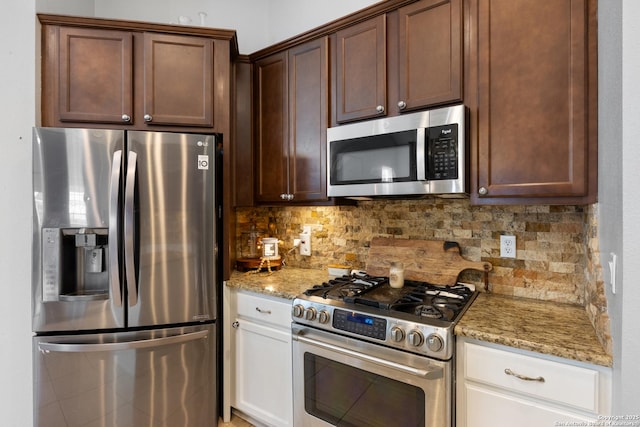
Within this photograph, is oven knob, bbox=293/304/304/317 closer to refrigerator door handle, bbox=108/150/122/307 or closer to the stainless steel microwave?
the stainless steel microwave

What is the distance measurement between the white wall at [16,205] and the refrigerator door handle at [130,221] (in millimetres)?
634

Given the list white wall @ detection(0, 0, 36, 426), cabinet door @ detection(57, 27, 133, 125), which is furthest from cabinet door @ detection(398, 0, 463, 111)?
white wall @ detection(0, 0, 36, 426)

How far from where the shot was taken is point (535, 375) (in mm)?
1182

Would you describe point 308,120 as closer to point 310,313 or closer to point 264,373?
point 310,313

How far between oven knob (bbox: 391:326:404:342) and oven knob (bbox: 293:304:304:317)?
0.50m

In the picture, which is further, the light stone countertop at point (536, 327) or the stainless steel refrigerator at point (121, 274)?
the stainless steel refrigerator at point (121, 274)

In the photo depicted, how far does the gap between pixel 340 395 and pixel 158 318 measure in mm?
1101

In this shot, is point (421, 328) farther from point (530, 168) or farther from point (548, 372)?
point (530, 168)

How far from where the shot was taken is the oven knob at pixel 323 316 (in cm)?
162

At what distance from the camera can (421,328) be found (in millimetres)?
1362

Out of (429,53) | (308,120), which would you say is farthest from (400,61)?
(308,120)
